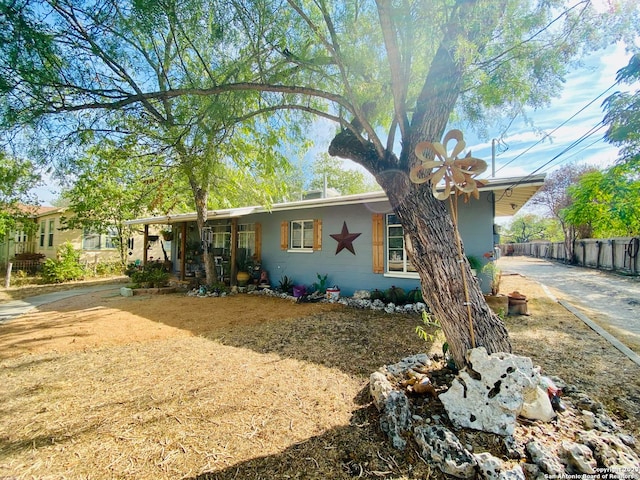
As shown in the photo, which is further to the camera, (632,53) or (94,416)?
(632,53)

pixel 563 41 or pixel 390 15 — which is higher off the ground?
pixel 563 41

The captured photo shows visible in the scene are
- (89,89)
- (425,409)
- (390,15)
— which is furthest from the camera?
(89,89)

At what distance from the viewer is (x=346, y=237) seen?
803cm

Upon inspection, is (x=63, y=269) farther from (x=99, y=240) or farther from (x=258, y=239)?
(x=258, y=239)

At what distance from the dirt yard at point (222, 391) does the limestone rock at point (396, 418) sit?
0.27 ft

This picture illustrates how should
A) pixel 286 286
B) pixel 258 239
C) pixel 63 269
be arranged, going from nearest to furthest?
pixel 286 286, pixel 258 239, pixel 63 269

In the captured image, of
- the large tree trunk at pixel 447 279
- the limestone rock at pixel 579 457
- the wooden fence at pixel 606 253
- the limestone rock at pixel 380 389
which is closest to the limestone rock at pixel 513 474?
the limestone rock at pixel 579 457

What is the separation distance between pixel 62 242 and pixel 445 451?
19.6 meters

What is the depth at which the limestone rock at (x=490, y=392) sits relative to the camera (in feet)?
6.91

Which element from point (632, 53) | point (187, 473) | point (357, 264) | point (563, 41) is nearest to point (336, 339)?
point (187, 473)

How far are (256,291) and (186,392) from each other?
20.9 ft

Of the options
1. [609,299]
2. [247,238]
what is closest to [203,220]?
[247,238]

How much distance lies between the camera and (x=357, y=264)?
7.87 m

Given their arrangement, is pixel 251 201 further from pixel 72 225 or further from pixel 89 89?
pixel 72 225
